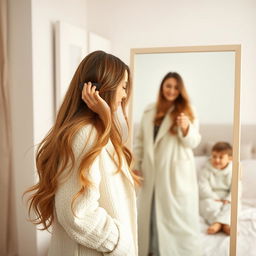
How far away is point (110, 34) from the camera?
257cm

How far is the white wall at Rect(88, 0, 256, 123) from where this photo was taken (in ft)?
7.45

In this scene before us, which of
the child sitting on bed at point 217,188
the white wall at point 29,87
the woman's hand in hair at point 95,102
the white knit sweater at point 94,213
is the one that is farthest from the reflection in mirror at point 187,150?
the woman's hand in hair at point 95,102

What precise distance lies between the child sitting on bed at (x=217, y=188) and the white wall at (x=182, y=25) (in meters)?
0.42

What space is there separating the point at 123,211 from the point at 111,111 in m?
0.37

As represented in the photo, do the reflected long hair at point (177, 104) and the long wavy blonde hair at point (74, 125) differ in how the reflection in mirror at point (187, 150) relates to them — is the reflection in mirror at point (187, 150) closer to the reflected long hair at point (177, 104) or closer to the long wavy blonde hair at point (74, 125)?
the reflected long hair at point (177, 104)

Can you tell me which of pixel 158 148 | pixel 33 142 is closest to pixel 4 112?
pixel 33 142

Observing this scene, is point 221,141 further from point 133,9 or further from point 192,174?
point 133,9

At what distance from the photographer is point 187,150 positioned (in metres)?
2.01

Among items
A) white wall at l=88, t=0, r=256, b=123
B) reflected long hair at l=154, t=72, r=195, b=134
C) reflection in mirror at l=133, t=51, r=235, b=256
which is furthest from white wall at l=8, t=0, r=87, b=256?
reflected long hair at l=154, t=72, r=195, b=134

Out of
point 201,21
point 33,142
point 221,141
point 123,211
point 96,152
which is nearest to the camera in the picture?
point 96,152

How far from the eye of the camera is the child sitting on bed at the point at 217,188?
1982 mm

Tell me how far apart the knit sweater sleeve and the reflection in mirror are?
88cm

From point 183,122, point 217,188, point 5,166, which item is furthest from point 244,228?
point 5,166

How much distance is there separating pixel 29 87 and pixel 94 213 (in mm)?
1151
